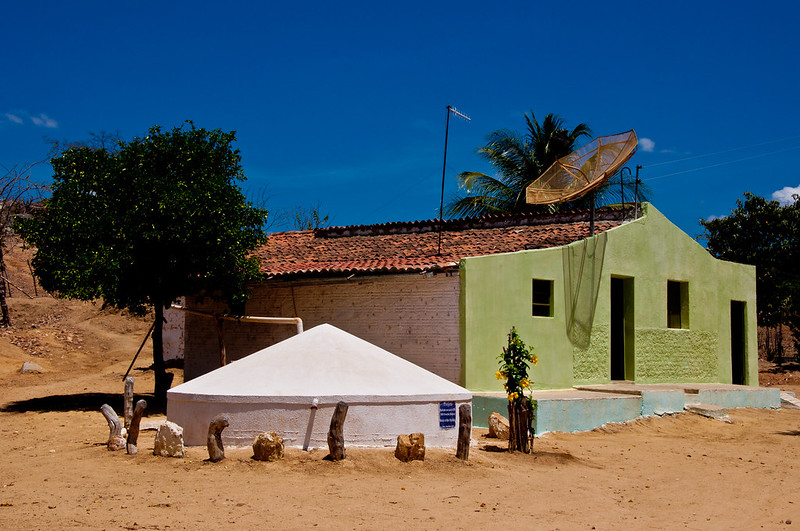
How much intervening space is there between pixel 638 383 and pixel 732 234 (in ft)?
52.0

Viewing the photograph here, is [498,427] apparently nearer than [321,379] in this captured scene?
No

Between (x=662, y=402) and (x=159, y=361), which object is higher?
(x=159, y=361)

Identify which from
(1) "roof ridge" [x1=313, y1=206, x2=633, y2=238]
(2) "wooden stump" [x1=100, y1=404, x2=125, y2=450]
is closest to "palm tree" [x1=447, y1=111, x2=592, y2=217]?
(1) "roof ridge" [x1=313, y1=206, x2=633, y2=238]

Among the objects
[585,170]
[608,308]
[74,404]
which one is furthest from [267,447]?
[585,170]

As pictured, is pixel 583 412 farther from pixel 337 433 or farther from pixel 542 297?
pixel 337 433

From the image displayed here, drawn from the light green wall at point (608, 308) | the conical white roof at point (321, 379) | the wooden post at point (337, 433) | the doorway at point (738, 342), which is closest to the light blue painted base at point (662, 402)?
the light green wall at point (608, 308)

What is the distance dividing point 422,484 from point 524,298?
6544 mm

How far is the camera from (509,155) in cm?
2861

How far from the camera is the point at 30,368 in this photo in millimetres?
21562

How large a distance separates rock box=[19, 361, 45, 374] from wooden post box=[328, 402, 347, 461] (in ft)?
47.6

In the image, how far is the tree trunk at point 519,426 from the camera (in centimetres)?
1145

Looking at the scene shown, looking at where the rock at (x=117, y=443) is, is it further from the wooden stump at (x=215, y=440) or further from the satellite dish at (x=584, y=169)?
the satellite dish at (x=584, y=169)

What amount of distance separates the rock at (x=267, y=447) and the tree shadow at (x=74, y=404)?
6.14m

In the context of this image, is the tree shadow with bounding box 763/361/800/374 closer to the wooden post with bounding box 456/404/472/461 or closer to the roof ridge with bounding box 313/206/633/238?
the roof ridge with bounding box 313/206/633/238
